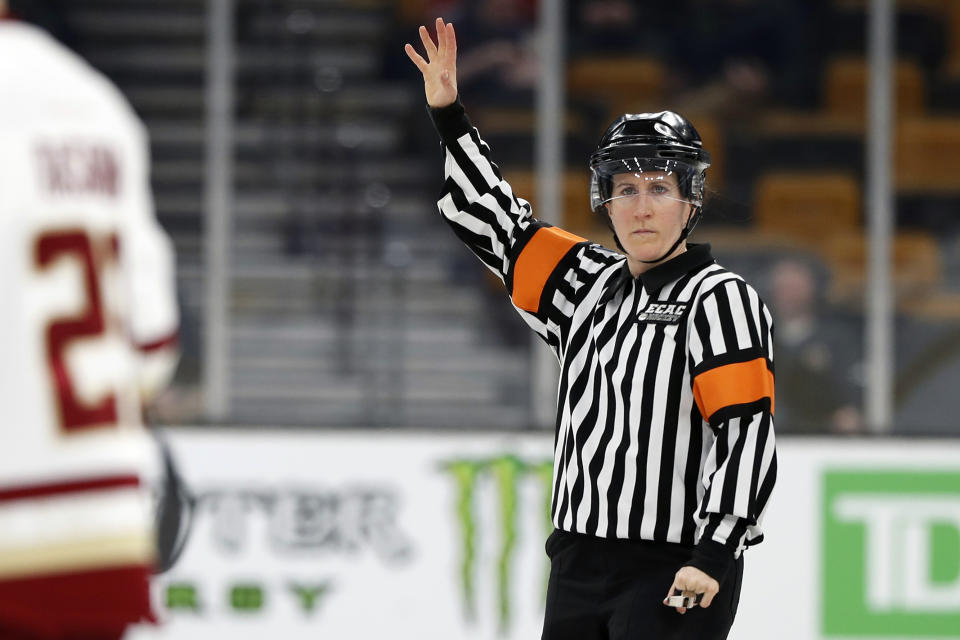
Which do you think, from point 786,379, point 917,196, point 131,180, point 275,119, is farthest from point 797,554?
point 131,180

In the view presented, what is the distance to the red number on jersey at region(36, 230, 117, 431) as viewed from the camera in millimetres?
1502

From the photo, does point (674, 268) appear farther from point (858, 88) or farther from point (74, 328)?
point (858, 88)

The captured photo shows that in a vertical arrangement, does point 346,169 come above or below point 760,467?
above

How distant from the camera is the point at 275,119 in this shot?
552 cm

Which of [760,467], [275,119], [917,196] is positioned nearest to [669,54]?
[917,196]

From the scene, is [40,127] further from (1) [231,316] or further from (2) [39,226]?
(1) [231,316]

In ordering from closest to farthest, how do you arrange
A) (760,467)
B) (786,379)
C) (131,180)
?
(131,180) < (760,467) < (786,379)

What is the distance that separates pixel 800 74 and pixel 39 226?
4555 mm

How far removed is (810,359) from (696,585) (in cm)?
297

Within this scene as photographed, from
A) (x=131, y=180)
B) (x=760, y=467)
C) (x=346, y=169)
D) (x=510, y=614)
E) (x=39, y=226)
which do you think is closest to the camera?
(x=39, y=226)

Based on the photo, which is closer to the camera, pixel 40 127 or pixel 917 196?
pixel 40 127

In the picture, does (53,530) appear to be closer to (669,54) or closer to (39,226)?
(39,226)

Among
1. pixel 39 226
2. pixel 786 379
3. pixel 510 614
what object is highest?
pixel 39 226

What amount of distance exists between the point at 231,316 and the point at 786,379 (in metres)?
1.75
